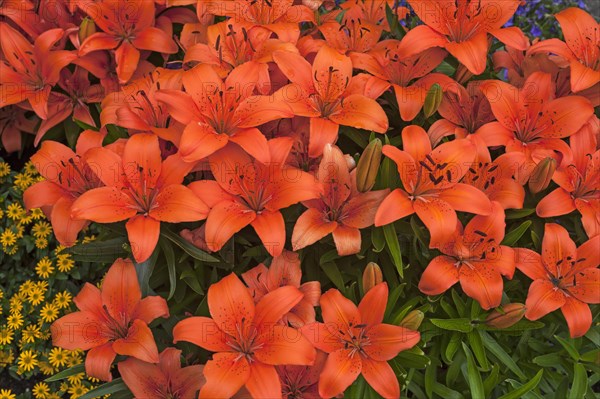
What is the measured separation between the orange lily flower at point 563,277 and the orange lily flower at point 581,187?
0.06m

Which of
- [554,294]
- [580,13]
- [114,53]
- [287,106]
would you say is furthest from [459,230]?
[114,53]

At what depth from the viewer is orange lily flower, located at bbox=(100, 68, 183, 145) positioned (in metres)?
1.77

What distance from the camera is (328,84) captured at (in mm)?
1794

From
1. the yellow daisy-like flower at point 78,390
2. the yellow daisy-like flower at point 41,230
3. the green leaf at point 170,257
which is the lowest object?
the yellow daisy-like flower at point 78,390

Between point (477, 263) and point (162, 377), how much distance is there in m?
0.90

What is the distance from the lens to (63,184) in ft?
5.90

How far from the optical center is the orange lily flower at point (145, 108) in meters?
1.77

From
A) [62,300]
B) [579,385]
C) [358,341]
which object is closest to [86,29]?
[62,300]

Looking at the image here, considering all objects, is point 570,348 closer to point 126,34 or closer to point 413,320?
point 413,320

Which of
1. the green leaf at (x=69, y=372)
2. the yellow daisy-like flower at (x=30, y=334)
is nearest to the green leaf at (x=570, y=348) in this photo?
the green leaf at (x=69, y=372)

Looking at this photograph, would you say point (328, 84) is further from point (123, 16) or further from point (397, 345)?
point (123, 16)

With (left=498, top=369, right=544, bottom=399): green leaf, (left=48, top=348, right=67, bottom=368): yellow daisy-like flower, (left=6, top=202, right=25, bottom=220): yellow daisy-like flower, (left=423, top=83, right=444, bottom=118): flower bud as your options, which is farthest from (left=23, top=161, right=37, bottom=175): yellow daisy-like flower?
(left=498, top=369, right=544, bottom=399): green leaf

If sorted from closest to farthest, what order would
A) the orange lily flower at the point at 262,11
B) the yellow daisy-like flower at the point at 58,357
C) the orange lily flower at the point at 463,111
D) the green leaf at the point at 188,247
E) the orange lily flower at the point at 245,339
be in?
the orange lily flower at the point at 245,339, the green leaf at the point at 188,247, the orange lily flower at the point at 463,111, the orange lily flower at the point at 262,11, the yellow daisy-like flower at the point at 58,357

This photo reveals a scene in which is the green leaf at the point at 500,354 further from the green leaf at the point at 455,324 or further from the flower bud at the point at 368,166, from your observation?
the flower bud at the point at 368,166
